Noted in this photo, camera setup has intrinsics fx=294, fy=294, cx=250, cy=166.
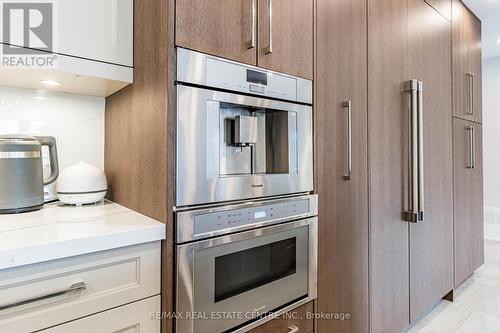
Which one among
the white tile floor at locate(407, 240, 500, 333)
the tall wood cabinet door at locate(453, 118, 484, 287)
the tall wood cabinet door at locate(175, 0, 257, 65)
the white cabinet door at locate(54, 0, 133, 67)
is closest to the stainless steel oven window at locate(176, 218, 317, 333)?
the tall wood cabinet door at locate(175, 0, 257, 65)

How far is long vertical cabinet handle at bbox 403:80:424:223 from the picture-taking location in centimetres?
172

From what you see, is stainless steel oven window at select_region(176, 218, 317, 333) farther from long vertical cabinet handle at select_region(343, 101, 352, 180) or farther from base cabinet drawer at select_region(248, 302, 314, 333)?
long vertical cabinet handle at select_region(343, 101, 352, 180)

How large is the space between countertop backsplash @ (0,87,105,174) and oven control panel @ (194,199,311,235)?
814 millimetres

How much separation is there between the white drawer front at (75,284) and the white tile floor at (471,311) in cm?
187

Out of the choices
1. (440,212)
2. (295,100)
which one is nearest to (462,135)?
(440,212)

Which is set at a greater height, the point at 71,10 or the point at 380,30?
the point at 380,30

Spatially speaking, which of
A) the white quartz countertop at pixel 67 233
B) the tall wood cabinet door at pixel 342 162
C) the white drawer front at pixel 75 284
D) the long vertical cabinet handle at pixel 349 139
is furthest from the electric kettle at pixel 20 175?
the long vertical cabinet handle at pixel 349 139

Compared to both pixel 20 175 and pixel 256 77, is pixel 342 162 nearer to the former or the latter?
pixel 256 77

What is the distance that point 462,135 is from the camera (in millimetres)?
2414

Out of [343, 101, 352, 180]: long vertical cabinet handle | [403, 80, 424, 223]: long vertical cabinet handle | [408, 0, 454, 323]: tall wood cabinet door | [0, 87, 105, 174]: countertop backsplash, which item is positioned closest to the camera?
[0, 87, 105, 174]: countertop backsplash

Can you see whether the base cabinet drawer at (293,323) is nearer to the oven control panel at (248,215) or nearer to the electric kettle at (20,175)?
the oven control panel at (248,215)

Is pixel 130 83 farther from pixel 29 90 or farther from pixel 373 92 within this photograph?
pixel 373 92

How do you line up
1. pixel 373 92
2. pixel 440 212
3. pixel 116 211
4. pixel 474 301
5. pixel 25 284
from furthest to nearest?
pixel 474 301 → pixel 440 212 → pixel 373 92 → pixel 116 211 → pixel 25 284

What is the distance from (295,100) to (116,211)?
83cm
